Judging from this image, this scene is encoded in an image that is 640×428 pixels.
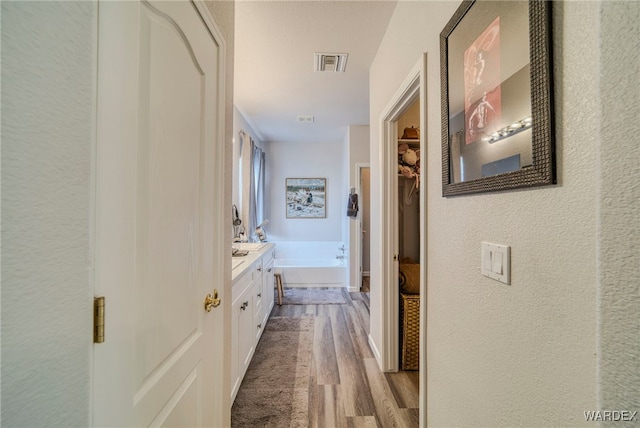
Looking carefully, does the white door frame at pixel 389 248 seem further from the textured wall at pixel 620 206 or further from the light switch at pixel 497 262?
the textured wall at pixel 620 206

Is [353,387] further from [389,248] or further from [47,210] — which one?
[47,210]

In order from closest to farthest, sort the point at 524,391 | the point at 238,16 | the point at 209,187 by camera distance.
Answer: the point at 524,391 < the point at 209,187 < the point at 238,16

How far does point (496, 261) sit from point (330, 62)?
7.24 ft

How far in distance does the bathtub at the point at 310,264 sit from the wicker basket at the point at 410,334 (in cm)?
215

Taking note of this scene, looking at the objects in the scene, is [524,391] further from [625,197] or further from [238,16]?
[238,16]

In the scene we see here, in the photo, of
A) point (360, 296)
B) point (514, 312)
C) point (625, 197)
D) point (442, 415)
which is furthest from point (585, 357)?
point (360, 296)

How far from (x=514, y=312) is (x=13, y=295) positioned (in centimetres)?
105

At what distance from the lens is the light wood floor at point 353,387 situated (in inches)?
60.1

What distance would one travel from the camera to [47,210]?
391 millimetres

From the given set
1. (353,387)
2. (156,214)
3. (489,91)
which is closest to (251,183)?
(353,387)

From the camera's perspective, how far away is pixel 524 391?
2.12ft

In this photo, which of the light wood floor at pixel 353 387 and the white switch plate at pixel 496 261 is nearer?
the white switch plate at pixel 496 261

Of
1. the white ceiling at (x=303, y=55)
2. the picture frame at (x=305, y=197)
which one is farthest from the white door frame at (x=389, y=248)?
the picture frame at (x=305, y=197)

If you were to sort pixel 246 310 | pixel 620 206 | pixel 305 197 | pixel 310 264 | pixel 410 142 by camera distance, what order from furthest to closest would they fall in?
pixel 305 197
pixel 310 264
pixel 410 142
pixel 246 310
pixel 620 206
